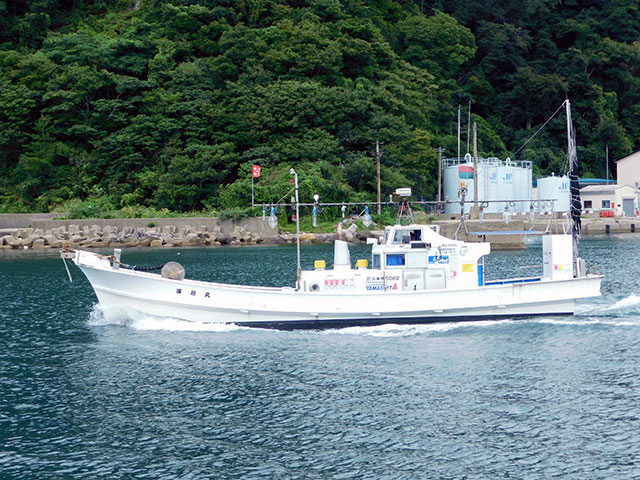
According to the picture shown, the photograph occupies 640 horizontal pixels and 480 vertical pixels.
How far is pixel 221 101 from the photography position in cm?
7262

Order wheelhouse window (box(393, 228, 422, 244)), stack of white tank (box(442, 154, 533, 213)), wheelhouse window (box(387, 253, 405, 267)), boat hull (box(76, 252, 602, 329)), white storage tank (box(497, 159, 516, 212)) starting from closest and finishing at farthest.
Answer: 1. boat hull (box(76, 252, 602, 329))
2. wheelhouse window (box(387, 253, 405, 267))
3. wheelhouse window (box(393, 228, 422, 244))
4. stack of white tank (box(442, 154, 533, 213))
5. white storage tank (box(497, 159, 516, 212))

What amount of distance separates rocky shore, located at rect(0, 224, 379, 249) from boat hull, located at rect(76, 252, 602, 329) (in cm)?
3410

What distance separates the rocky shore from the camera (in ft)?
202

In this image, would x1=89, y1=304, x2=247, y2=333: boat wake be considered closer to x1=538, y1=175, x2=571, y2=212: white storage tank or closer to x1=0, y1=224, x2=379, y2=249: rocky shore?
x1=0, y1=224, x2=379, y2=249: rocky shore

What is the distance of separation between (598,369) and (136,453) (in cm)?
1329

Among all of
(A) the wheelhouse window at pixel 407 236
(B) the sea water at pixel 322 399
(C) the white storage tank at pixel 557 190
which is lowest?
(B) the sea water at pixel 322 399

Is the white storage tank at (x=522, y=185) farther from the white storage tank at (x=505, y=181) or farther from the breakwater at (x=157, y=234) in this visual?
the breakwater at (x=157, y=234)

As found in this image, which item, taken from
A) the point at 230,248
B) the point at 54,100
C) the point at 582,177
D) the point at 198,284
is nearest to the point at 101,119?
the point at 54,100

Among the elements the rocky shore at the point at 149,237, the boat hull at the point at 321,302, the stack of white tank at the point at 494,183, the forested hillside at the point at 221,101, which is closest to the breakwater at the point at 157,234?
the rocky shore at the point at 149,237

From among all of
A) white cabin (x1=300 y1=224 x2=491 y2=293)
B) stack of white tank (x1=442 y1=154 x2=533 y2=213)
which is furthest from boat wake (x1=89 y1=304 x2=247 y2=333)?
stack of white tank (x1=442 y1=154 x2=533 y2=213)

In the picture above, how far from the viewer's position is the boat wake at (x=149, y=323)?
87.7 feet

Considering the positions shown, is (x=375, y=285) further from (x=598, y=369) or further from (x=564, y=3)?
(x=564, y=3)

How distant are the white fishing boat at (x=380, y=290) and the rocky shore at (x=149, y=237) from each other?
3382cm

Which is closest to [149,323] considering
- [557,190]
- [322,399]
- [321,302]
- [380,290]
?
[321,302]
